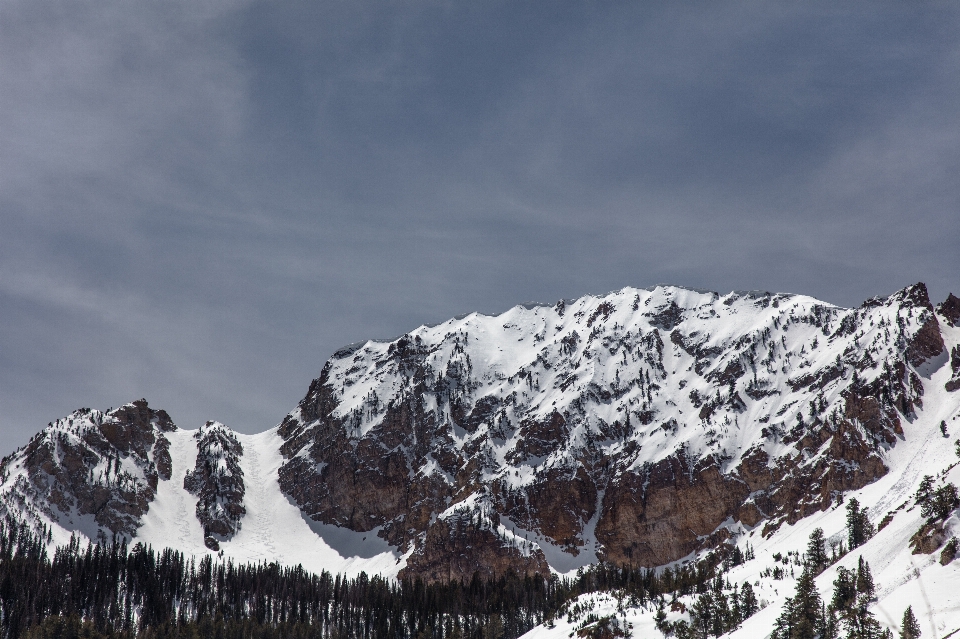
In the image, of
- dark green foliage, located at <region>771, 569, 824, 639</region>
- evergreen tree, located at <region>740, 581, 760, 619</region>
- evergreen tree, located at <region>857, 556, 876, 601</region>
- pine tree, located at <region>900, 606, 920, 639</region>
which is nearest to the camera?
pine tree, located at <region>900, 606, 920, 639</region>

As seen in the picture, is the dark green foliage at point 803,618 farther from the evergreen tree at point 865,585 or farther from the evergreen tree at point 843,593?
the evergreen tree at point 865,585

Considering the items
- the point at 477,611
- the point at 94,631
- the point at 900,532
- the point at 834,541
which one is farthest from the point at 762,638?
the point at 94,631

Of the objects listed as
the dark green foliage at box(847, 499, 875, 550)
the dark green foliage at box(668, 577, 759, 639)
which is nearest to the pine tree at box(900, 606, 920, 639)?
the dark green foliage at box(668, 577, 759, 639)

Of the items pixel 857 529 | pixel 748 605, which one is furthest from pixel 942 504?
pixel 857 529

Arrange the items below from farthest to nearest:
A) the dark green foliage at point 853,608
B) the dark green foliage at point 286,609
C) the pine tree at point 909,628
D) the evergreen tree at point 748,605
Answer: the dark green foliage at point 286,609, the evergreen tree at point 748,605, the dark green foliage at point 853,608, the pine tree at point 909,628

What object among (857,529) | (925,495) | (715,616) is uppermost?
(857,529)

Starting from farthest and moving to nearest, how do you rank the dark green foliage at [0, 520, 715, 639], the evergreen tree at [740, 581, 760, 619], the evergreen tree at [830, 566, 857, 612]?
the dark green foliage at [0, 520, 715, 639] → the evergreen tree at [740, 581, 760, 619] → the evergreen tree at [830, 566, 857, 612]

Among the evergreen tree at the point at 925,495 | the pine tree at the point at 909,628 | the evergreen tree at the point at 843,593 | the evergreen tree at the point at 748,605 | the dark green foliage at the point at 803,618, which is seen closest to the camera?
the pine tree at the point at 909,628

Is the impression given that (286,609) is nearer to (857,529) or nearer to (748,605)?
(748,605)

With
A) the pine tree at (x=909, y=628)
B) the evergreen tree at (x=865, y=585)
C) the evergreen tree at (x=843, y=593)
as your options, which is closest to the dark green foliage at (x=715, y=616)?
the evergreen tree at (x=843, y=593)

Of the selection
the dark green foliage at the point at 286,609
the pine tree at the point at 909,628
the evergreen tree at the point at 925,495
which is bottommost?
the pine tree at the point at 909,628

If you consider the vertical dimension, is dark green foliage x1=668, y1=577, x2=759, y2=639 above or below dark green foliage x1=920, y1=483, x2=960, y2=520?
below

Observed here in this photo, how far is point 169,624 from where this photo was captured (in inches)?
6747

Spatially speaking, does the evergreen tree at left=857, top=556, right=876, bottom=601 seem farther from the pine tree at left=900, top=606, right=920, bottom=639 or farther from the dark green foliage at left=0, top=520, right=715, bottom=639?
the dark green foliage at left=0, top=520, right=715, bottom=639
